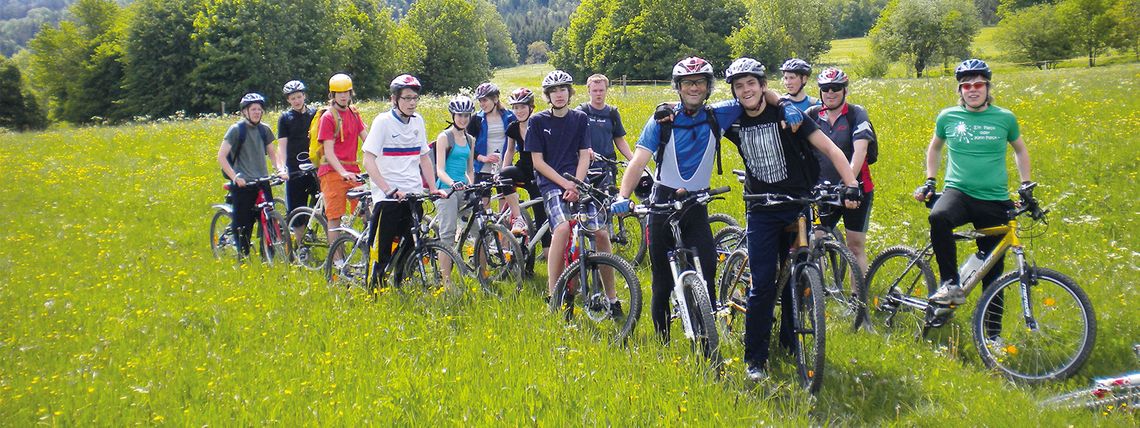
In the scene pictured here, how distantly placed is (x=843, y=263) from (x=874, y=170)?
6.61 metres

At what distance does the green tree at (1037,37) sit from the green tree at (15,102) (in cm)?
8983

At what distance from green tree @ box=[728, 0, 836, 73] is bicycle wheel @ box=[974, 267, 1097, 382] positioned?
6491 centimetres

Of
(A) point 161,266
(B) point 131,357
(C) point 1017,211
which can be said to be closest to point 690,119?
(C) point 1017,211

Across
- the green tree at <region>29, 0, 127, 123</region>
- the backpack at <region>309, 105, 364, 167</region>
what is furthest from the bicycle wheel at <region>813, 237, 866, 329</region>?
the green tree at <region>29, 0, 127, 123</region>

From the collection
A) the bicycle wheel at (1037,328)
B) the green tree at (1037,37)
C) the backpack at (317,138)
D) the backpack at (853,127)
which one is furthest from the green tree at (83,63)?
the green tree at (1037,37)

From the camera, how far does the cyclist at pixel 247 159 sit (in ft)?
32.8

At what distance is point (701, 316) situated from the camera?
18.1 feet

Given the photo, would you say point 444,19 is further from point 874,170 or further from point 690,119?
point 690,119

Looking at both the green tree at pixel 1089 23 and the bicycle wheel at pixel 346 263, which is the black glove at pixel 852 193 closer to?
the bicycle wheel at pixel 346 263

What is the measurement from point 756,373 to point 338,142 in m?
6.05

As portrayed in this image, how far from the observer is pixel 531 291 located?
308 inches

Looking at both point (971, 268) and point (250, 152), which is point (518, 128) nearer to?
point (250, 152)

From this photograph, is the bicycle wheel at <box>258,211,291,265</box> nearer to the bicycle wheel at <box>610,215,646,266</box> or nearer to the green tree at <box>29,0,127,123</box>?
the bicycle wheel at <box>610,215,646,266</box>

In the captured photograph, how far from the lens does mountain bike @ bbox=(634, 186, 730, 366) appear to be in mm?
5359
